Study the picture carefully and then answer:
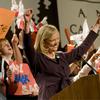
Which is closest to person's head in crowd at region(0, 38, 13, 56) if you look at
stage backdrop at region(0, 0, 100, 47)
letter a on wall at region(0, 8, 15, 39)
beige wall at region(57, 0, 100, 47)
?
letter a on wall at region(0, 8, 15, 39)

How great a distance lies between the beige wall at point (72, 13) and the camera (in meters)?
3.79

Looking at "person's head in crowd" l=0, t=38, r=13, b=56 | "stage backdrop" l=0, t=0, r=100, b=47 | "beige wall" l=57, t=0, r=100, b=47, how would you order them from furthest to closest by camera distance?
"beige wall" l=57, t=0, r=100, b=47 → "stage backdrop" l=0, t=0, r=100, b=47 → "person's head in crowd" l=0, t=38, r=13, b=56

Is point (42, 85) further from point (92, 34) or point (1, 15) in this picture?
point (1, 15)

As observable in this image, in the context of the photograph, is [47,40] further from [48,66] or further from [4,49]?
[4,49]

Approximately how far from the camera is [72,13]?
389 cm

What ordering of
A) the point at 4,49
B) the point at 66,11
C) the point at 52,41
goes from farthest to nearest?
the point at 66,11 → the point at 4,49 → the point at 52,41

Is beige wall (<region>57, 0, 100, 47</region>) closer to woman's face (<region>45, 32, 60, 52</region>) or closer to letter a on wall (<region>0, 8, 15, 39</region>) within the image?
letter a on wall (<region>0, 8, 15, 39</region>)

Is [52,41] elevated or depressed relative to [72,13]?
elevated

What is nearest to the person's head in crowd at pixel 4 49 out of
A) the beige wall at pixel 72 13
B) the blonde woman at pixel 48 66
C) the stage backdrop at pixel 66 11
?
the blonde woman at pixel 48 66

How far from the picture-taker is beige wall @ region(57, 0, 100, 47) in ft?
12.4

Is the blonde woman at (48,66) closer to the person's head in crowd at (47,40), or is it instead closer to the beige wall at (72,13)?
the person's head in crowd at (47,40)

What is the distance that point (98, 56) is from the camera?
6.88ft

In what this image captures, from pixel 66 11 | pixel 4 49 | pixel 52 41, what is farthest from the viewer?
pixel 66 11

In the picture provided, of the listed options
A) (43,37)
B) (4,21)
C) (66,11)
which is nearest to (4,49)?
(4,21)
